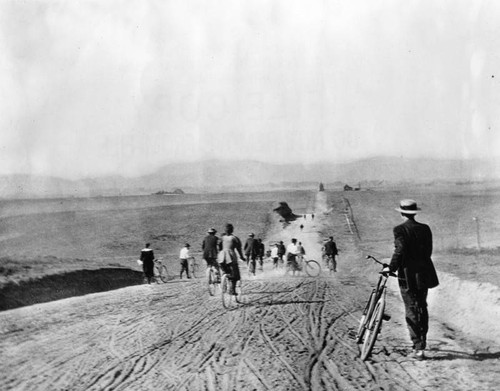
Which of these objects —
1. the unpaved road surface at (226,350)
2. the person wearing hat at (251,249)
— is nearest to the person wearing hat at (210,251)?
the unpaved road surface at (226,350)

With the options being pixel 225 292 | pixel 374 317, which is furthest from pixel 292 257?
pixel 374 317

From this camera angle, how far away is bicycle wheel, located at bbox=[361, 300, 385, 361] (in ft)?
23.1

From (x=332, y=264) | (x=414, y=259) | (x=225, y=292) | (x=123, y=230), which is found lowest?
(x=123, y=230)

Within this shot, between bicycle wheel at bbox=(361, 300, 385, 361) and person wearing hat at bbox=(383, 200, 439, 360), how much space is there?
352mm

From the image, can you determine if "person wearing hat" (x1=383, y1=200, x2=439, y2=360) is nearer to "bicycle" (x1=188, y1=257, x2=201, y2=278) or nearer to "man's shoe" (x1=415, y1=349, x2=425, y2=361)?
"man's shoe" (x1=415, y1=349, x2=425, y2=361)

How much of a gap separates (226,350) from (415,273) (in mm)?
2905

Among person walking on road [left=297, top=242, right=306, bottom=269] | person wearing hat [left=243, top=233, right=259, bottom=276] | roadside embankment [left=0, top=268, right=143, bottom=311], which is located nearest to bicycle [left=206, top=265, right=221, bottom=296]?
person wearing hat [left=243, top=233, right=259, bottom=276]

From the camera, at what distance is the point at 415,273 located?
23.6 ft

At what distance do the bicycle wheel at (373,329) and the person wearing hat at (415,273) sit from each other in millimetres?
352

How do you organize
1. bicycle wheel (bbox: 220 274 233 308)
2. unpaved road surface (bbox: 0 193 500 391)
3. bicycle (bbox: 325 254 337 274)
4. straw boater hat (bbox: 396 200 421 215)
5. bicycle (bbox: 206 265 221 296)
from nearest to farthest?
unpaved road surface (bbox: 0 193 500 391)
straw boater hat (bbox: 396 200 421 215)
bicycle wheel (bbox: 220 274 233 308)
bicycle (bbox: 206 265 221 296)
bicycle (bbox: 325 254 337 274)

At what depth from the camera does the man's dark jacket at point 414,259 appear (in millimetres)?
7168

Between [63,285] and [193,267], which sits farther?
[193,267]

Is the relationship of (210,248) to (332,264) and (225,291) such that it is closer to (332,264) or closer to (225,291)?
(225,291)

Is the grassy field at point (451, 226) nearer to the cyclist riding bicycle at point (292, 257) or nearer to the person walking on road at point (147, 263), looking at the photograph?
the cyclist riding bicycle at point (292, 257)
